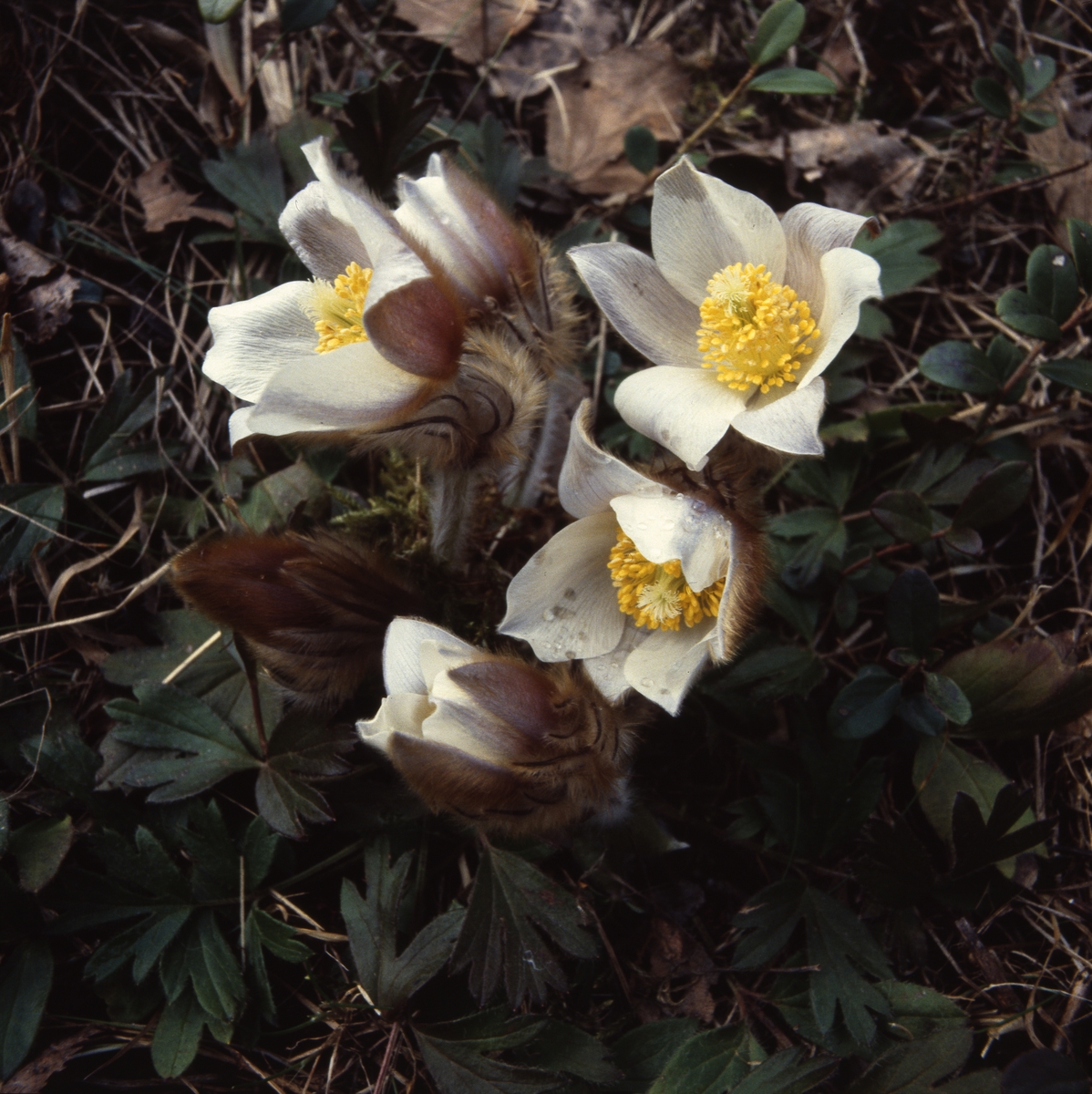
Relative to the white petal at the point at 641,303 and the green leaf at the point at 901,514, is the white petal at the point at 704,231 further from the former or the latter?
the green leaf at the point at 901,514

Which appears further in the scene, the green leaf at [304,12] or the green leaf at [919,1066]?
the green leaf at [304,12]

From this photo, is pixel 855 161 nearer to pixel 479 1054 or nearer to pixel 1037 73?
pixel 1037 73

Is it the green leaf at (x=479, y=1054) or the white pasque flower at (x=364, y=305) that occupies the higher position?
the white pasque flower at (x=364, y=305)

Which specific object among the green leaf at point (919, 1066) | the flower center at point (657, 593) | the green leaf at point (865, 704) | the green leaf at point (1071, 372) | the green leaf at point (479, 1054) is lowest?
the green leaf at point (919, 1066)

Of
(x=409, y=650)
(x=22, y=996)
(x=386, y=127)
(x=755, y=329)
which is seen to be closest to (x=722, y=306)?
(x=755, y=329)

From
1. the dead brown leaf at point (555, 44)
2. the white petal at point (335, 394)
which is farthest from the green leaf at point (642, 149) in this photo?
the white petal at point (335, 394)

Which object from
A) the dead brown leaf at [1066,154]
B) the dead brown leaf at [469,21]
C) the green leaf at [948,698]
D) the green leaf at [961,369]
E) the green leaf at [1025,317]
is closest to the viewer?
the green leaf at [948,698]

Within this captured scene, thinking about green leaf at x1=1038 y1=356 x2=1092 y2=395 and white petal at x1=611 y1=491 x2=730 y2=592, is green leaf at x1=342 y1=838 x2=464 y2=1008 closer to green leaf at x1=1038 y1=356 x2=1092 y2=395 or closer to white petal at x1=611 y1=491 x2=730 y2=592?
white petal at x1=611 y1=491 x2=730 y2=592
